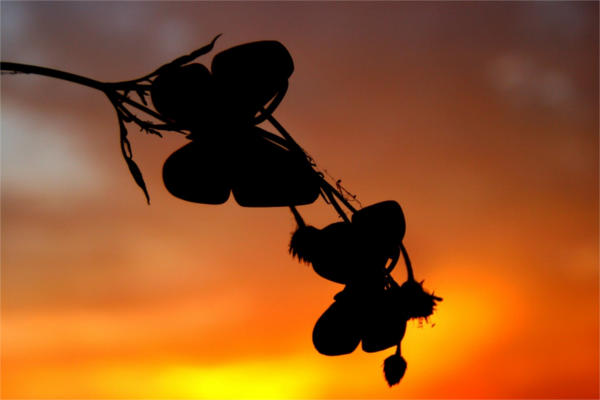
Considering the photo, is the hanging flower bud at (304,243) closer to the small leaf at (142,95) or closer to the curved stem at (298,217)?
the curved stem at (298,217)

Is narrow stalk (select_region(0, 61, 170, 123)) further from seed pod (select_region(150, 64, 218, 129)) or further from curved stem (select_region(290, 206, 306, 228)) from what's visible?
curved stem (select_region(290, 206, 306, 228))

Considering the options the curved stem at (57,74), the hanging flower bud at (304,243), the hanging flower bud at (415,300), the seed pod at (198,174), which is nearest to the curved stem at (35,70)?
the curved stem at (57,74)

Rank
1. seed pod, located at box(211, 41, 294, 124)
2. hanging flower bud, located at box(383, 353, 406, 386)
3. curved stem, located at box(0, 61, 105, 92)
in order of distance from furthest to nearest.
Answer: hanging flower bud, located at box(383, 353, 406, 386)
seed pod, located at box(211, 41, 294, 124)
curved stem, located at box(0, 61, 105, 92)

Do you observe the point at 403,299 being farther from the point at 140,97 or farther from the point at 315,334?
the point at 140,97

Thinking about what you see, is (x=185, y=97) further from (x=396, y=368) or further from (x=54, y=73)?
(x=396, y=368)

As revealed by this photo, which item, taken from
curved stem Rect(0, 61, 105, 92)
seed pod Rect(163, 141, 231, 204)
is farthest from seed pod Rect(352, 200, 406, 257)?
curved stem Rect(0, 61, 105, 92)

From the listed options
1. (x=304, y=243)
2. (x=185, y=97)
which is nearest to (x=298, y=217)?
(x=304, y=243)
